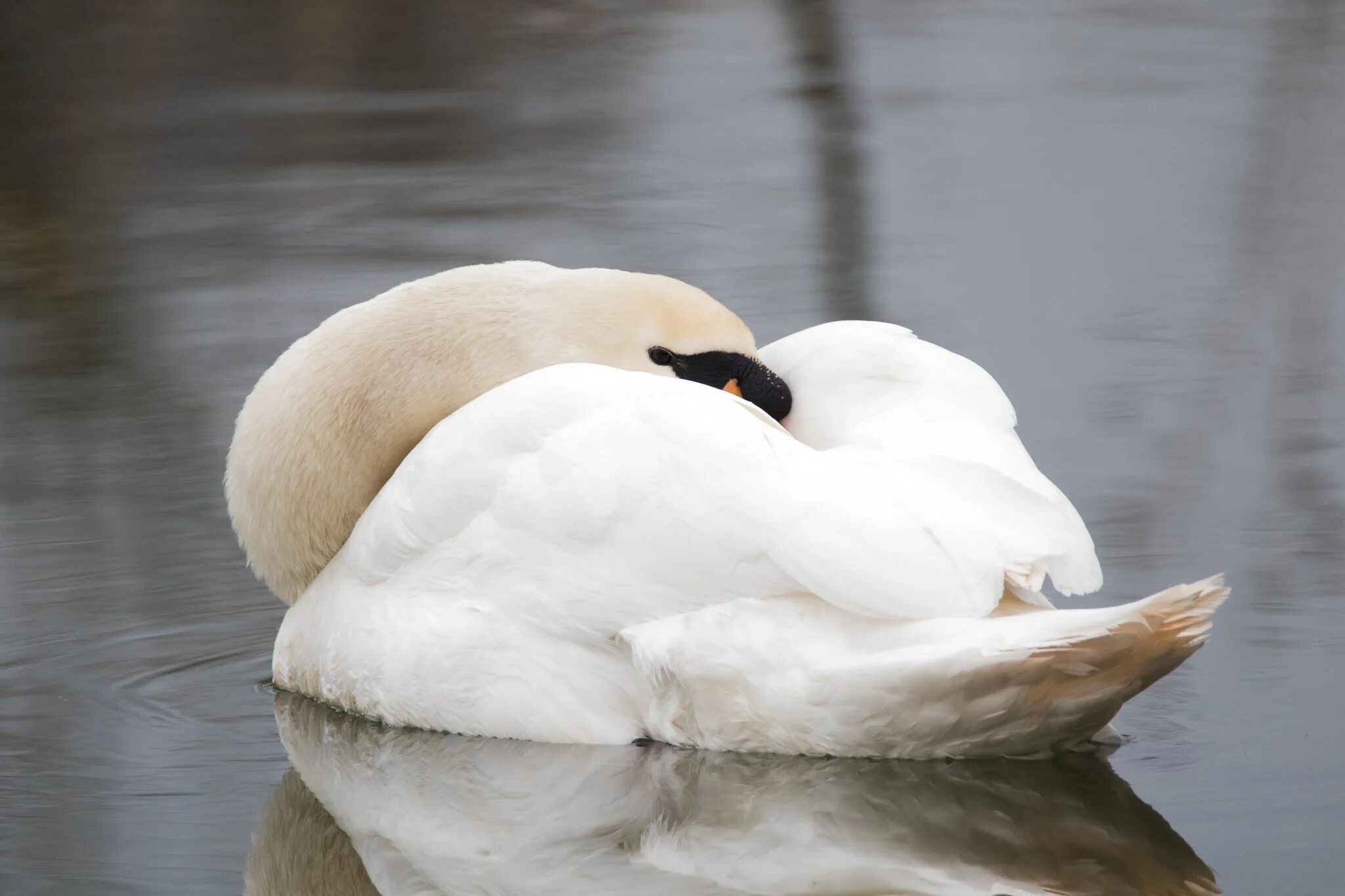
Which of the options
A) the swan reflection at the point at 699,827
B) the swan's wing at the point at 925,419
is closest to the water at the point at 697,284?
the swan reflection at the point at 699,827

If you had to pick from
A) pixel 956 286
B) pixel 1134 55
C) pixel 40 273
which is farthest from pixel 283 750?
pixel 1134 55

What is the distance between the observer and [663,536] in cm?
419

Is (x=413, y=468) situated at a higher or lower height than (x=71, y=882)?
higher

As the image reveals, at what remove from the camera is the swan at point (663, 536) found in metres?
3.96

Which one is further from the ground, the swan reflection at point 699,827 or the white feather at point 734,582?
the white feather at point 734,582

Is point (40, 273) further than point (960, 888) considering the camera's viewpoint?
Yes

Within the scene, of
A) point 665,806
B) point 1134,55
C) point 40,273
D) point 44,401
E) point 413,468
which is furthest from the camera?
point 1134,55

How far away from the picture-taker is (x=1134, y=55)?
1315cm

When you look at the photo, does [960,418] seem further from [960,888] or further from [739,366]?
[960,888]

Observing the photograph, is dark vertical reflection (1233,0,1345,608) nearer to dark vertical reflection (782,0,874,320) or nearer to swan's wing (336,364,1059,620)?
swan's wing (336,364,1059,620)

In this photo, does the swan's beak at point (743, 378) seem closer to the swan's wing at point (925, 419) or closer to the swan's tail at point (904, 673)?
the swan's wing at point (925, 419)

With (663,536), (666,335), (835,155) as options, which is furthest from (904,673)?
(835,155)

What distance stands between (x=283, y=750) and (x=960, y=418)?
1.54m

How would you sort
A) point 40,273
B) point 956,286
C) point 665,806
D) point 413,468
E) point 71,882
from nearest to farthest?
point 71,882 < point 665,806 < point 413,468 < point 956,286 < point 40,273
